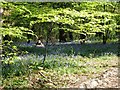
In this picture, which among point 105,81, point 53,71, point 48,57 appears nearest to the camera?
point 105,81

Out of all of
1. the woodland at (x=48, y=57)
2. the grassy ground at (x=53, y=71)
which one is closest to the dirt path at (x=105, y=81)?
the woodland at (x=48, y=57)

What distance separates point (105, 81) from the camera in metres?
8.62

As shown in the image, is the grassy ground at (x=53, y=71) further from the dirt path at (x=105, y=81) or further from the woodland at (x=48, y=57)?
the dirt path at (x=105, y=81)

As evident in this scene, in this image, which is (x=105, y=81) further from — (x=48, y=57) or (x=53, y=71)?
(x=48, y=57)

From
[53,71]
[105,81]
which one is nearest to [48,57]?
[53,71]

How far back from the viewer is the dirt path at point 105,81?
8.20m

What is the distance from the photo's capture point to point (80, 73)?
9.66 m

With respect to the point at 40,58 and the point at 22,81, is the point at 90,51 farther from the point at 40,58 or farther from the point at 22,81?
the point at 22,81

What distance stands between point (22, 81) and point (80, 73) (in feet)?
7.36

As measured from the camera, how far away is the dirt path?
8.20 m

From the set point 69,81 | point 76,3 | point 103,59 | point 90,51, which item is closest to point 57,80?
point 69,81

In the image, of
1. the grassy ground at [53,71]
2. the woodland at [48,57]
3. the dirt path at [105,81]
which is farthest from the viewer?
the grassy ground at [53,71]

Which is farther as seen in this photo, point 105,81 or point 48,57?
point 48,57

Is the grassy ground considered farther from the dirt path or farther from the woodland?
the dirt path
